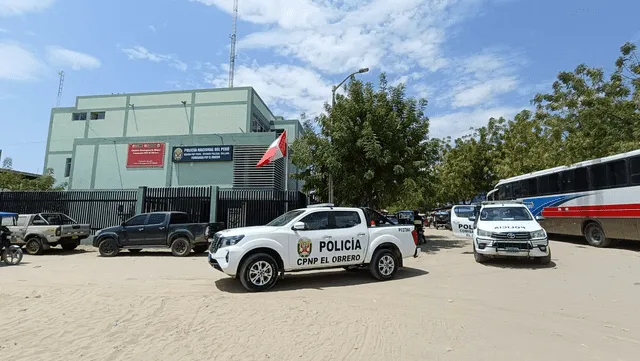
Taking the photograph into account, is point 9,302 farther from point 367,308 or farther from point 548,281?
point 548,281

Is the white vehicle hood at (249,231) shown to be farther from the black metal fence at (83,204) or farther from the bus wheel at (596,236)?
the bus wheel at (596,236)

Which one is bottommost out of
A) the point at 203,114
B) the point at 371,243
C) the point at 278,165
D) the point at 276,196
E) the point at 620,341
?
the point at 620,341

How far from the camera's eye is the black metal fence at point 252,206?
1756cm

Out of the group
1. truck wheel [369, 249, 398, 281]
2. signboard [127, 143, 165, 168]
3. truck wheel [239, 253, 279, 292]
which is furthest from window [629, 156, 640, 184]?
signboard [127, 143, 165, 168]

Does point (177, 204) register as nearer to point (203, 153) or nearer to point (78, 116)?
point (203, 153)

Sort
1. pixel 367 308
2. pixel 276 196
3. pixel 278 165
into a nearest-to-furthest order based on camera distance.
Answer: pixel 367 308 < pixel 276 196 < pixel 278 165

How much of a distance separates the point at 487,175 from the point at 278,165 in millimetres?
20270

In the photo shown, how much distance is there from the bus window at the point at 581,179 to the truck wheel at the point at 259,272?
1448 cm

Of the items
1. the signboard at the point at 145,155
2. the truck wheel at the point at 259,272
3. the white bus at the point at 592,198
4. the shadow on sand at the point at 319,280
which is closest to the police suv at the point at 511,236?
the white bus at the point at 592,198

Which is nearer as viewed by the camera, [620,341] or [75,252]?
[620,341]

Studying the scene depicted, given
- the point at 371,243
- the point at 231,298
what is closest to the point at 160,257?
the point at 231,298

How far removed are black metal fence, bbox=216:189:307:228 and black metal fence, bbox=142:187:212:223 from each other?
0.69m

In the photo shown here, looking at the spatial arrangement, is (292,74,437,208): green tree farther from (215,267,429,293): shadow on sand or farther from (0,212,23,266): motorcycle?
(0,212,23,266): motorcycle

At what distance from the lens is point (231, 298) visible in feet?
21.5
